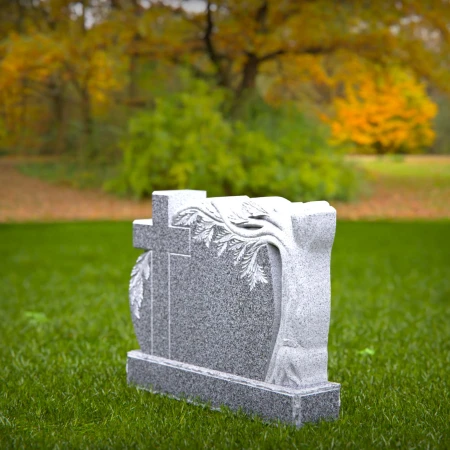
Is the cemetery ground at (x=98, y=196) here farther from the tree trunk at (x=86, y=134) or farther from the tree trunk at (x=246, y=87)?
the tree trunk at (x=246, y=87)

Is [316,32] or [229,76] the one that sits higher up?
[316,32]

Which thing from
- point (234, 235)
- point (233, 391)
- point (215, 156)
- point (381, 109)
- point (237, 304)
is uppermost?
point (381, 109)

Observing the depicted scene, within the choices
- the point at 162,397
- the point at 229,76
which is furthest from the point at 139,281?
the point at 229,76

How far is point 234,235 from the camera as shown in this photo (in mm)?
4945

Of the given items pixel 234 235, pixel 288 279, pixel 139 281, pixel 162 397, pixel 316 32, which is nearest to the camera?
pixel 288 279

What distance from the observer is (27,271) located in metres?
11.3

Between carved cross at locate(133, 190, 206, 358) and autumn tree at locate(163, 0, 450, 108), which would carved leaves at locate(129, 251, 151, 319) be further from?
autumn tree at locate(163, 0, 450, 108)

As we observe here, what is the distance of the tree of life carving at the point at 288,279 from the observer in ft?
15.1

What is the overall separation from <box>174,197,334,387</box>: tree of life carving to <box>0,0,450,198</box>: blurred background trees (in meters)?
13.6

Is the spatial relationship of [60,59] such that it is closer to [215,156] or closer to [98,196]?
[98,196]

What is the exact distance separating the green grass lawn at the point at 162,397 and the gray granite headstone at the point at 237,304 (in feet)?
0.58

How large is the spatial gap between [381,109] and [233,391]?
18535 mm

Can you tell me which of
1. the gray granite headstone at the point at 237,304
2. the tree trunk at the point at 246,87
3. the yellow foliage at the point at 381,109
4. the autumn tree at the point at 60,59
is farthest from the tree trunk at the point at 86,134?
the gray granite headstone at the point at 237,304

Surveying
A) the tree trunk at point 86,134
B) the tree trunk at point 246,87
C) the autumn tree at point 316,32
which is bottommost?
the tree trunk at point 86,134
